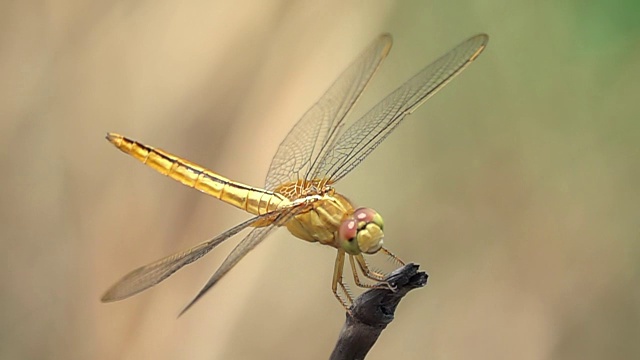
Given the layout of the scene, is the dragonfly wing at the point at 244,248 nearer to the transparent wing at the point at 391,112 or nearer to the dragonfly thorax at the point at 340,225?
the dragonfly thorax at the point at 340,225

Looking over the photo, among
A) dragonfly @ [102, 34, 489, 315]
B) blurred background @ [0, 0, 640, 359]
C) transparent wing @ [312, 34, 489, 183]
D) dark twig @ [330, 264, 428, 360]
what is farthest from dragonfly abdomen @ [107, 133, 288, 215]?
dark twig @ [330, 264, 428, 360]

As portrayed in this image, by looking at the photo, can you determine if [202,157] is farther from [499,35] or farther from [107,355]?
[499,35]

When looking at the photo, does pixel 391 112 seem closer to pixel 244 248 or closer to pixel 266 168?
pixel 244 248

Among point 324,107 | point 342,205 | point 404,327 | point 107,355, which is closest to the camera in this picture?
point 342,205

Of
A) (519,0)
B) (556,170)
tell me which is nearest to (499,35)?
(519,0)

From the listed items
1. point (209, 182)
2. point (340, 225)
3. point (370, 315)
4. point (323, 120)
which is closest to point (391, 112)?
point (323, 120)
